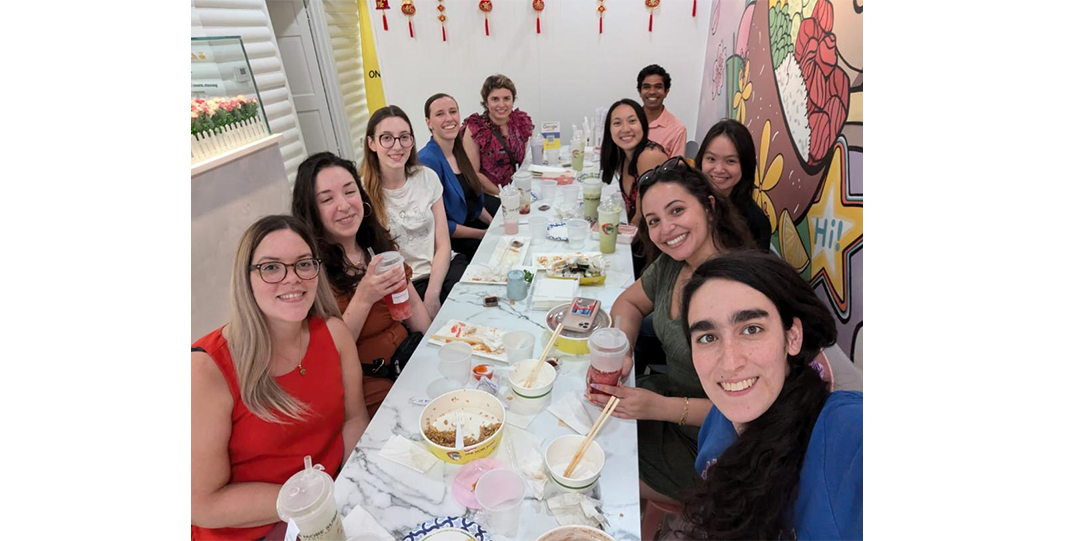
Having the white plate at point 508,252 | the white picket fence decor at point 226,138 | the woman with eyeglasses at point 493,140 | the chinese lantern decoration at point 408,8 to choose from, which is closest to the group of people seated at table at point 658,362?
the white plate at point 508,252

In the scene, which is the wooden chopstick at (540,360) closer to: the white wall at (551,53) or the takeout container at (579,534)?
the takeout container at (579,534)

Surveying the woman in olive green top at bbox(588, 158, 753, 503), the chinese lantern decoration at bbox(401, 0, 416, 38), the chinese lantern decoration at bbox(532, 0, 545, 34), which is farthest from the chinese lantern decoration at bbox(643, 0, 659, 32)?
the woman in olive green top at bbox(588, 158, 753, 503)

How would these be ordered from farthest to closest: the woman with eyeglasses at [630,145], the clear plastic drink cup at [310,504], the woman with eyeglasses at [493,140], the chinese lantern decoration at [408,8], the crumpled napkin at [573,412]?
the chinese lantern decoration at [408,8], the woman with eyeglasses at [493,140], the woman with eyeglasses at [630,145], the crumpled napkin at [573,412], the clear plastic drink cup at [310,504]

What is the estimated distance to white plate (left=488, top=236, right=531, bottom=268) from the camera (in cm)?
266

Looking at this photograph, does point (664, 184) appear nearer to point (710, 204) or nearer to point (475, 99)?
point (710, 204)

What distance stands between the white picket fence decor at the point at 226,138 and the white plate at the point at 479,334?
2717 mm

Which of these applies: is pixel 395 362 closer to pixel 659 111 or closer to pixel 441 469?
pixel 441 469

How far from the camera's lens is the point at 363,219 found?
7.98ft

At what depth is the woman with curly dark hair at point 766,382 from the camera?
1185mm

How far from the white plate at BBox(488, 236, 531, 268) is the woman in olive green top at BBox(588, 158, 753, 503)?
740 millimetres

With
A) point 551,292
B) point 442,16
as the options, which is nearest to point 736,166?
point 551,292

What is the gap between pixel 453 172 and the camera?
372cm

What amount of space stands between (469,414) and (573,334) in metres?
0.55

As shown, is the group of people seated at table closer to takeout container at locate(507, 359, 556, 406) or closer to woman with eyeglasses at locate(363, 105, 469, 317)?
woman with eyeglasses at locate(363, 105, 469, 317)
